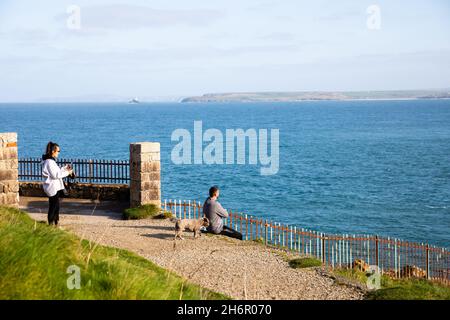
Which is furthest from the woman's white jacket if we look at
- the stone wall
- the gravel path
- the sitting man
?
the stone wall

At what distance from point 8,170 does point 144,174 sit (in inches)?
172

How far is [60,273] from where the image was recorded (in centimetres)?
875

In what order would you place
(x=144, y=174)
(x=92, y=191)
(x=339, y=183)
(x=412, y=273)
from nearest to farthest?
(x=144, y=174), (x=412, y=273), (x=92, y=191), (x=339, y=183)

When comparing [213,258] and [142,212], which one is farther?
[142,212]

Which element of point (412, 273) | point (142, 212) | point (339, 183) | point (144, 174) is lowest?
point (339, 183)

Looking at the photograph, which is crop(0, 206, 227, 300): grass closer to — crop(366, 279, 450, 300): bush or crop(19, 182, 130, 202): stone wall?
crop(366, 279, 450, 300): bush

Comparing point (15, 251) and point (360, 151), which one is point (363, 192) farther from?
point (15, 251)

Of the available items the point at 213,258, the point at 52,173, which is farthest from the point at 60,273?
the point at 213,258

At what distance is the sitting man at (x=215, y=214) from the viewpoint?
1614 cm

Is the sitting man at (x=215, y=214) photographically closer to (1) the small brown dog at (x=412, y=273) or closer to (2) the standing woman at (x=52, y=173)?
(2) the standing woman at (x=52, y=173)

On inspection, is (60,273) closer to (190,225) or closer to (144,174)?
(190,225)

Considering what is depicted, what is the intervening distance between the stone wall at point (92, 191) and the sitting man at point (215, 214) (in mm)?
5261

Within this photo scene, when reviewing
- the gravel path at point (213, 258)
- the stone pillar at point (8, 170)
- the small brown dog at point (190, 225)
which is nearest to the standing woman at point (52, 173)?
the gravel path at point (213, 258)

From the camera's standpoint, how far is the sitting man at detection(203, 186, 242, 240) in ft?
53.0
